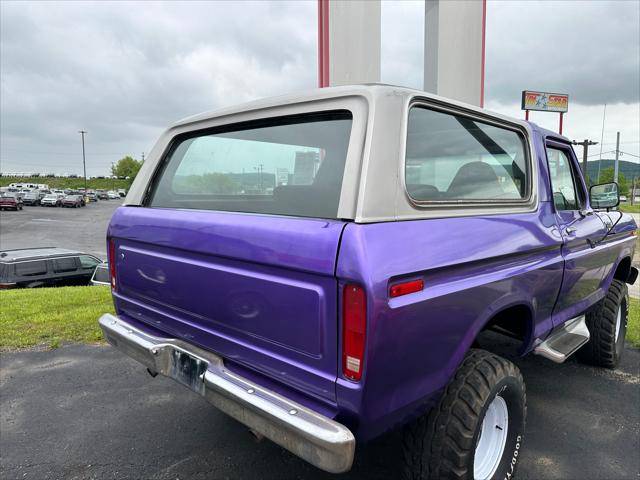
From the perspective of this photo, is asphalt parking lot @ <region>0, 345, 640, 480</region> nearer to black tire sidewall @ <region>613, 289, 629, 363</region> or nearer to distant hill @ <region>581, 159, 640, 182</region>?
black tire sidewall @ <region>613, 289, 629, 363</region>

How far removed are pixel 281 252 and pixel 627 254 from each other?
12.6 ft

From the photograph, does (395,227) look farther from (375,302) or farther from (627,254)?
(627,254)

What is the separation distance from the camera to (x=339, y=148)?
2.07 metres

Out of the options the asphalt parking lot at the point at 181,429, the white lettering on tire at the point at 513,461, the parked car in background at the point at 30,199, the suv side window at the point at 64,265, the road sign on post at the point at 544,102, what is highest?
the road sign on post at the point at 544,102

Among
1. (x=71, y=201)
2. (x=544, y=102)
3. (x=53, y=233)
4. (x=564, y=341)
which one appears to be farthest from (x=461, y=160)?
(x=71, y=201)

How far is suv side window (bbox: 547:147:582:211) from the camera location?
3.23m

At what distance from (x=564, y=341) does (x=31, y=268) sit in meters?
12.7

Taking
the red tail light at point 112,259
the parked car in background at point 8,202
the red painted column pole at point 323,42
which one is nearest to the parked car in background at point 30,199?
the parked car in background at point 8,202

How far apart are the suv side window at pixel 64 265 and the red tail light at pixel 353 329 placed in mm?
12968

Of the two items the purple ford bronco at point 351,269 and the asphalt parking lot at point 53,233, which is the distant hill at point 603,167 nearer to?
the asphalt parking lot at point 53,233

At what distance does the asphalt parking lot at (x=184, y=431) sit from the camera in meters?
2.70

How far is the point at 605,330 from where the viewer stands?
4.04m

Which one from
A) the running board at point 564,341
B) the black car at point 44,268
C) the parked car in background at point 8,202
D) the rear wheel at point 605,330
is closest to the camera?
the running board at point 564,341

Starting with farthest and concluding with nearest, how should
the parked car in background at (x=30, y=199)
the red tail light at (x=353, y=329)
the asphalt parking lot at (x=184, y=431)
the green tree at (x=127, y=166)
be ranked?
the green tree at (x=127, y=166)
the parked car in background at (x=30, y=199)
the asphalt parking lot at (x=184, y=431)
the red tail light at (x=353, y=329)
